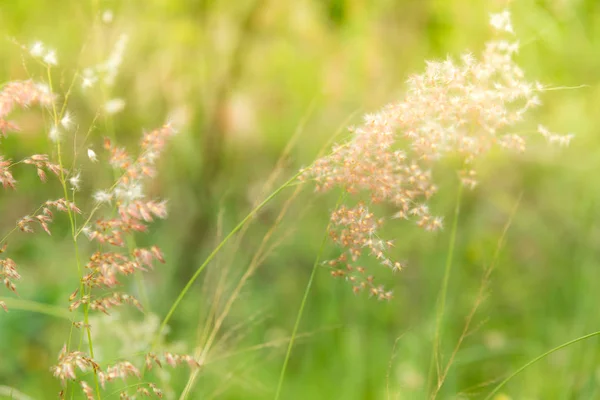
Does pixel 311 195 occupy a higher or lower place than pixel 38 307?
higher

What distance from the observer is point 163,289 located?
9.55 ft

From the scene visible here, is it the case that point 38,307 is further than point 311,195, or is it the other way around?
point 311,195

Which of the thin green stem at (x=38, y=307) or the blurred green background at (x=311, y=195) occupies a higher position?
the blurred green background at (x=311, y=195)

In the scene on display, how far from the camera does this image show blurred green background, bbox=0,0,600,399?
2.65 meters

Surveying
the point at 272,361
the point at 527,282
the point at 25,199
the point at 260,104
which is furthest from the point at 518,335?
the point at 25,199

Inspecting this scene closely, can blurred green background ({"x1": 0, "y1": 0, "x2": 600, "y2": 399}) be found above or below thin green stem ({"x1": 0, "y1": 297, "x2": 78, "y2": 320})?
above

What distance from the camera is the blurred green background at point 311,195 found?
2648mm

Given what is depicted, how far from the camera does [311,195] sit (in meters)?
3.34

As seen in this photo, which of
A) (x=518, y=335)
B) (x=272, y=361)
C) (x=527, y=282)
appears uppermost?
(x=527, y=282)

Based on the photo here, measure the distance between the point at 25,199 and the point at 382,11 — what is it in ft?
6.06

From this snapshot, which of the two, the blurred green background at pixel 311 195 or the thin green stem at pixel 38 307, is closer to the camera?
the thin green stem at pixel 38 307

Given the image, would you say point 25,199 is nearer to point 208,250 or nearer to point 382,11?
point 208,250

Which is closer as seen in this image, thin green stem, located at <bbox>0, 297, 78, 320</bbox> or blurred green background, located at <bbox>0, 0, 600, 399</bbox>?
thin green stem, located at <bbox>0, 297, 78, 320</bbox>

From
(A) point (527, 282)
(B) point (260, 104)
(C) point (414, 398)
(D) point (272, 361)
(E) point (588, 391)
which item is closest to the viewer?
(E) point (588, 391)
